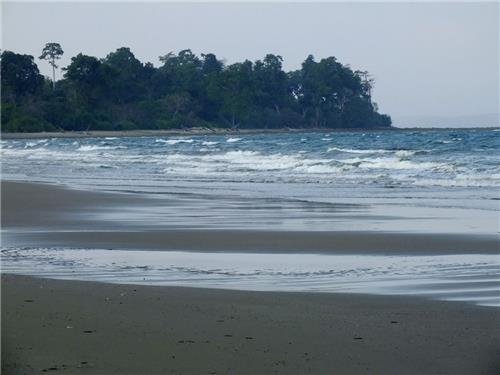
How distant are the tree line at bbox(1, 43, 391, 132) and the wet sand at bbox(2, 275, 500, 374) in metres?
79.4

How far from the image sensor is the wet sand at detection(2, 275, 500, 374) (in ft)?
18.5

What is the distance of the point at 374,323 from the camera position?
22.3 feet

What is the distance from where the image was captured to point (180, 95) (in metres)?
112

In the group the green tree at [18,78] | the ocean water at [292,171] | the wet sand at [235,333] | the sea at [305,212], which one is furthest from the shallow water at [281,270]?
the green tree at [18,78]

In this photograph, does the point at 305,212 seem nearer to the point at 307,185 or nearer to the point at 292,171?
the point at 307,185

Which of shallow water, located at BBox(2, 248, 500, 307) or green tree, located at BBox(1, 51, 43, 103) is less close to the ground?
green tree, located at BBox(1, 51, 43, 103)

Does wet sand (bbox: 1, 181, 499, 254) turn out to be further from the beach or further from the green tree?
the green tree

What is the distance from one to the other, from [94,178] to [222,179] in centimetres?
388

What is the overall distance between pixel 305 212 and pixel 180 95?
9720 cm

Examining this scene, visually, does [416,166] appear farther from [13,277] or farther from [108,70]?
[108,70]

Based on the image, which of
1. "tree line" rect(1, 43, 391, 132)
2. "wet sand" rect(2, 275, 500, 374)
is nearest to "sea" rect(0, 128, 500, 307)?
"wet sand" rect(2, 275, 500, 374)

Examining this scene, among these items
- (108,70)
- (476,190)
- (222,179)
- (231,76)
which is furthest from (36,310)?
(231,76)

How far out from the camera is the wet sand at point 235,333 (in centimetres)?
563

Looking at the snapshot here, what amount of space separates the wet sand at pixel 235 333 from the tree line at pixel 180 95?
79.4 meters
